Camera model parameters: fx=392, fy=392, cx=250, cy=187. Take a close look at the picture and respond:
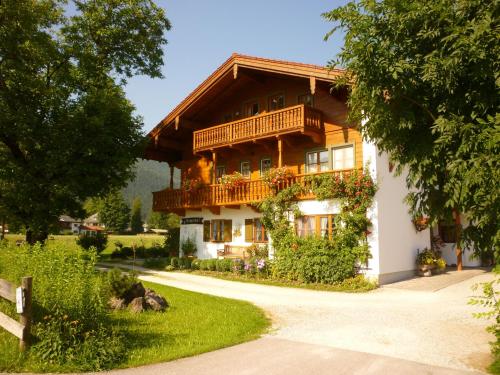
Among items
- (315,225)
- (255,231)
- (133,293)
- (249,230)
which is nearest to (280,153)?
(315,225)

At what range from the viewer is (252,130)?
20516 mm

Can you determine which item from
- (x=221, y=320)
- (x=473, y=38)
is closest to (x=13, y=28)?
(x=221, y=320)

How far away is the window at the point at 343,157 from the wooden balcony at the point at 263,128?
4.64 ft

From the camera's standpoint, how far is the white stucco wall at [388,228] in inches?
637

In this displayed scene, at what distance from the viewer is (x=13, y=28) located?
19.9 metres

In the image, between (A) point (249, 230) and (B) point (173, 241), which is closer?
(A) point (249, 230)

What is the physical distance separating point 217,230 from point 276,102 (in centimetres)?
807

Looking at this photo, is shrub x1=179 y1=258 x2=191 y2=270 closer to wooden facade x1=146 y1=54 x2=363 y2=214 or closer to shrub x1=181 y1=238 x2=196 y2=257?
shrub x1=181 y1=238 x2=196 y2=257

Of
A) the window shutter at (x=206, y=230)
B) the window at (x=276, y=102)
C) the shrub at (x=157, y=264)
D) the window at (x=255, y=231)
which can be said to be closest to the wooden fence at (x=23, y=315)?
the window at (x=255, y=231)

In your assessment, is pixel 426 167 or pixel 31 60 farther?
pixel 31 60

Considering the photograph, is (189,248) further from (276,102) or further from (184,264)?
(276,102)

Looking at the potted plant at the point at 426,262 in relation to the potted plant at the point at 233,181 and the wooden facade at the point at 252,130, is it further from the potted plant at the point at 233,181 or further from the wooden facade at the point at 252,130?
the potted plant at the point at 233,181

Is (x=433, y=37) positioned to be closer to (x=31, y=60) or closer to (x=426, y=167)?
(x=426, y=167)

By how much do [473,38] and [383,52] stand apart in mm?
1500
